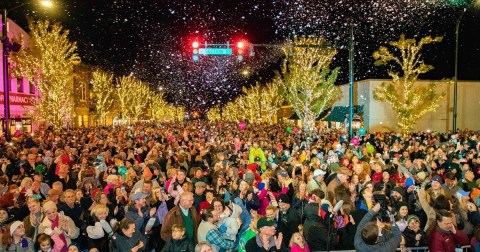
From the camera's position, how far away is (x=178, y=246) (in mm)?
5293

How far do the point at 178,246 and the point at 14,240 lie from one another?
204 centimetres

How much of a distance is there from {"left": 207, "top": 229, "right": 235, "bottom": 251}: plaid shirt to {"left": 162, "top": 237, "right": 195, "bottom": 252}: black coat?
10.4 inches

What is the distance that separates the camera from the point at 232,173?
9.77m

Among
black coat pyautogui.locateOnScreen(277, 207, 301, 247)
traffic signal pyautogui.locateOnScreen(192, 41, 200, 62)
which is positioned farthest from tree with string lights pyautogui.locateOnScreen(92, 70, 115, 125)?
black coat pyautogui.locateOnScreen(277, 207, 301, 247)

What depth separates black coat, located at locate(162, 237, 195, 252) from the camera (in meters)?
5.27

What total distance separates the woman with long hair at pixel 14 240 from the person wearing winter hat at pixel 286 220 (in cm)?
335

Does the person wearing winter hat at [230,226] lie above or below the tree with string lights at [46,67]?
below

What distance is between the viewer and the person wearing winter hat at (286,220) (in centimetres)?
611

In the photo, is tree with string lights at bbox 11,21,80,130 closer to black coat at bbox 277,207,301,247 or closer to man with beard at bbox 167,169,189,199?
man with beard at bbox 167,169,189,199

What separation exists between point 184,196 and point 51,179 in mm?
5856

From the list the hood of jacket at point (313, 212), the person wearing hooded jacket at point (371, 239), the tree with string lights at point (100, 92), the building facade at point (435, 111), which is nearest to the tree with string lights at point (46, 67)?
the tree with string lights at point (100, 92)

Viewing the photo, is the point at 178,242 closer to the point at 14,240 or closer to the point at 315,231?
the point at 315,231

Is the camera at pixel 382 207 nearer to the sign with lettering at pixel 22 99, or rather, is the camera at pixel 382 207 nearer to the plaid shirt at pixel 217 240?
the plaid shirt at pixel 217 240

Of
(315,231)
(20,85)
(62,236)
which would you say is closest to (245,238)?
(315,231)
